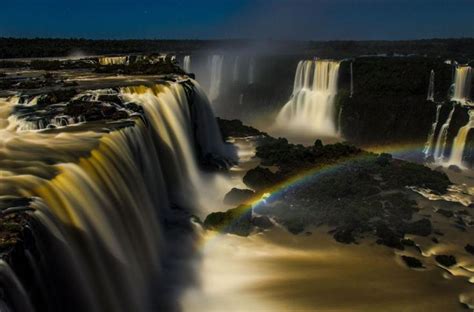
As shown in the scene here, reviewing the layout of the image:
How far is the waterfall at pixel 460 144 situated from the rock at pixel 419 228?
1168cm

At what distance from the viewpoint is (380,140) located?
102ft

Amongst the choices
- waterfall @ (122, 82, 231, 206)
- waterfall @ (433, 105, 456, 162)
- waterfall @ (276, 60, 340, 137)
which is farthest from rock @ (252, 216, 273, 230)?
waterfall @ (276, 60, 340, 137)

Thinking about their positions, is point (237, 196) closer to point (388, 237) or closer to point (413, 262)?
point (388, 237)

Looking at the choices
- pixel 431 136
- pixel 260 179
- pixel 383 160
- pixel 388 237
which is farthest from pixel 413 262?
pixel 431 136

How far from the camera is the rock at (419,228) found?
15009mm

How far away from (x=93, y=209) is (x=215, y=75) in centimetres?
3758

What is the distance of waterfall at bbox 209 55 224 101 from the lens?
45.0m

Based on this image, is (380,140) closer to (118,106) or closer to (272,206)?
(272,206)

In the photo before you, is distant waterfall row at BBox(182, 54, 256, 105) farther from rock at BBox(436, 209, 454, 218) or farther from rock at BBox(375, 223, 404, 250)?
rock at BBox(375, 223, 404, 250)

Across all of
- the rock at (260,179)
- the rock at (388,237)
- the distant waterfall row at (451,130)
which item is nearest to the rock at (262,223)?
the rock at (260,179)

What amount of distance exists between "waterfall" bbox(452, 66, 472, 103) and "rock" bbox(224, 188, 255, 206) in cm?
1788

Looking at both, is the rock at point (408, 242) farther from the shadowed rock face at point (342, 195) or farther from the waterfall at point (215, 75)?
the waterfall at point (215, 75)

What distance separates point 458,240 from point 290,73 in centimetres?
2731

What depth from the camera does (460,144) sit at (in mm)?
26031
